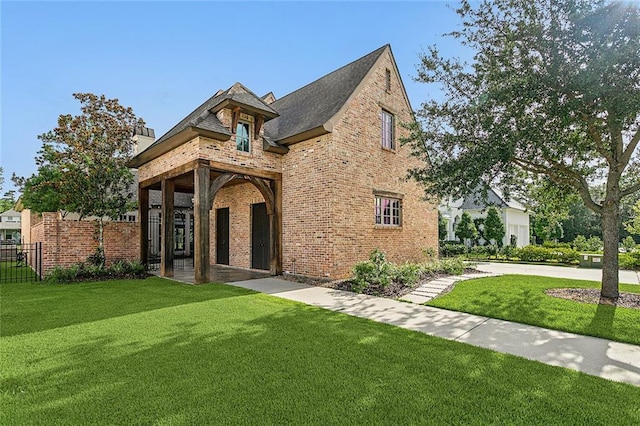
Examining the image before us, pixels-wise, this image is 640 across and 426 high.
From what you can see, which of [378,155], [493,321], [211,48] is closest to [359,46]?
[378,155]

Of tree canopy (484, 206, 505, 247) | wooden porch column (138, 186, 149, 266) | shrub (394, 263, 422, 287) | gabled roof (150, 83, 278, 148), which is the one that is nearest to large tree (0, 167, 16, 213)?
wooden porch column (138, 186, 149, 266)

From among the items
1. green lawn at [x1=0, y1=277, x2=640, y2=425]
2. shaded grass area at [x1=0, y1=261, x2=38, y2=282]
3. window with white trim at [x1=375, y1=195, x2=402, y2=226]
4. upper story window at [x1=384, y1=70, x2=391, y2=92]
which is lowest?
shaded grass area at [x1=0, y1=261, x2=38, y2=282]

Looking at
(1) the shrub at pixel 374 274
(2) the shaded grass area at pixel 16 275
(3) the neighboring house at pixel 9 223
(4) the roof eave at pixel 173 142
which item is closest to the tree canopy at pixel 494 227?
(1) the shrub at pixel 374 274

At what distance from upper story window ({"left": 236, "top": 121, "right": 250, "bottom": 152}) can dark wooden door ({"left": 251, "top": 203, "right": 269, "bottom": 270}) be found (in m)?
2.95

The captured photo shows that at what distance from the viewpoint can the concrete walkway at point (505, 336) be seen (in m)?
3.88

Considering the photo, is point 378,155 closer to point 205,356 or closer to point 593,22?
point 593,22

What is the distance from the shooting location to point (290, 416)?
8.86ft

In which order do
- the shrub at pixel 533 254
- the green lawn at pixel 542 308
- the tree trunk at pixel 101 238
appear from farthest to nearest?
the shrub at pixel 533 254 < the tree trunk at pixel 101 238 < the green lawn at pixel 542 308

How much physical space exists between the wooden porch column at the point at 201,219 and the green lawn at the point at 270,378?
3746 mm

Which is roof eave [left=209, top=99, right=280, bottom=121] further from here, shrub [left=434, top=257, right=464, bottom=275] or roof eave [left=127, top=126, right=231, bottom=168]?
shrub [left=434, top=257, right=464, bottom=275]

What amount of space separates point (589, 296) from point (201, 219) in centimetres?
1022

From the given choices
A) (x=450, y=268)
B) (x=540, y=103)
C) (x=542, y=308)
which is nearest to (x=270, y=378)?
(x=542, y=308)

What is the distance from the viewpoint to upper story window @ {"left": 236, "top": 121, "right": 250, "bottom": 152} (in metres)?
10.3

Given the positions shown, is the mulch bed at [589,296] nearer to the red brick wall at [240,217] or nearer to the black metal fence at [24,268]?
the red brick wall at [240,217]
